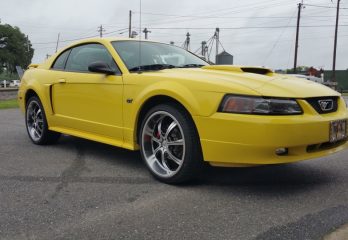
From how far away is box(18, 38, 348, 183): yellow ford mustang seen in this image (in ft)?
11.1

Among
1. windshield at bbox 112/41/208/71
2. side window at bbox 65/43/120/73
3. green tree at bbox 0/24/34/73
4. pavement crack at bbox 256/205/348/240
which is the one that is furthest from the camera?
green tree at bbox 0/24/34/73

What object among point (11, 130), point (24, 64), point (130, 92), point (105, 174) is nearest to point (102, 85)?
point (130, 92)

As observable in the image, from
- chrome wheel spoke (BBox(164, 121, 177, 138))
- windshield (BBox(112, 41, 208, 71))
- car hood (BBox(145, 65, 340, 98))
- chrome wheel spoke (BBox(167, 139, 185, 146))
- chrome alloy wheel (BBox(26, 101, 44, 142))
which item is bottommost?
chrome alloy wheel (BBox(26, 101, 44, 142))

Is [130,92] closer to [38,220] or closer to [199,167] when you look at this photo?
[199,167]

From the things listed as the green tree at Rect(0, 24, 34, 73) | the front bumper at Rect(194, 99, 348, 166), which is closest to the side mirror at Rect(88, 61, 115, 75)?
the front bumper at Rect(194, 99, 348, 166)

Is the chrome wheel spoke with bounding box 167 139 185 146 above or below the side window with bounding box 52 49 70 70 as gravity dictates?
below

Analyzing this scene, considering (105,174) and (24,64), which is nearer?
(105,174)

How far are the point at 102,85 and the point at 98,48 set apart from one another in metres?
0.67

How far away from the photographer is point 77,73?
5.04m

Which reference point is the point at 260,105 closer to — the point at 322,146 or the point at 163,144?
the point at 322,146

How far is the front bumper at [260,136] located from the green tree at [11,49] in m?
85.5

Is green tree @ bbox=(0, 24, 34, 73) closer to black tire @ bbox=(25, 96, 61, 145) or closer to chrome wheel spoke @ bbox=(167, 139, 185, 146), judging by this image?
black tire @ bbox=(25, 96, 61, 145)

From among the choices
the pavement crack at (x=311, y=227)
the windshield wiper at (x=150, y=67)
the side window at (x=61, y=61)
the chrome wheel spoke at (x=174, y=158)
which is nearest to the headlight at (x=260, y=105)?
the chrome wheel spoke at (x=174, y=158)

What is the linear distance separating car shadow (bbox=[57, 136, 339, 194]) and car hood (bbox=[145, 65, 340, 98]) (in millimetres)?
793
